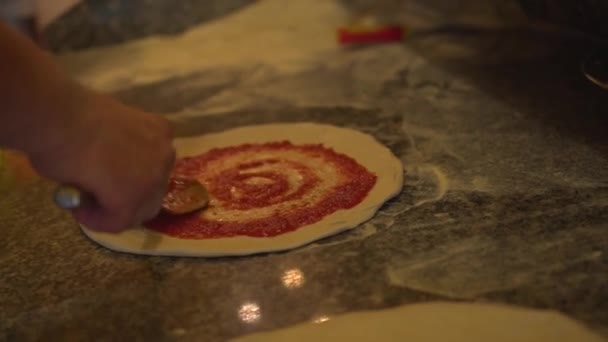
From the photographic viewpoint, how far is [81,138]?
542mm

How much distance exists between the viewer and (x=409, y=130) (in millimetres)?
1021

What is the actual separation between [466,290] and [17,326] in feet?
1.48

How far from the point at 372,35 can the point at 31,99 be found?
1.10 m

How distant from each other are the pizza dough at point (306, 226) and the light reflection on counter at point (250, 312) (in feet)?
0.29

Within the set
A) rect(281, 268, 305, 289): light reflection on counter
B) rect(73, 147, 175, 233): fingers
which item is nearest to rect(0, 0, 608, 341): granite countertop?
rect(281, 268, 305, 289): light reflection on counter

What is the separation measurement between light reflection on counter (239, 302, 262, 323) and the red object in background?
1.00 metres

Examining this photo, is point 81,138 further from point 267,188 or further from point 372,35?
point 372,35

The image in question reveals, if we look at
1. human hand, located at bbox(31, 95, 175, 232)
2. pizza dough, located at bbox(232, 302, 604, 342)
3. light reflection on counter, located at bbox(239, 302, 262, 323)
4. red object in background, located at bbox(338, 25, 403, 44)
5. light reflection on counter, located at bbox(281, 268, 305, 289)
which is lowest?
light reflection on counter, located at bbox(239, 302, 262, 323)

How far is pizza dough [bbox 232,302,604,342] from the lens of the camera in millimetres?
566

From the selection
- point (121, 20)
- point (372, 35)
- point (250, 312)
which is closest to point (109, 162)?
point (250, 312)

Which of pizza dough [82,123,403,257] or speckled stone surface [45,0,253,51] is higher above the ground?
speckled stone surface [45,0,253,51]

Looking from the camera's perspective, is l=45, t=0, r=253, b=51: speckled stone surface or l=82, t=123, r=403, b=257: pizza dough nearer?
l=82, t=123, r=403, b=257: pizza dough

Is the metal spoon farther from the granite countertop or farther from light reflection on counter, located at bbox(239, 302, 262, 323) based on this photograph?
light reflection on counter, located at bbox(239, 302, 262, 323)

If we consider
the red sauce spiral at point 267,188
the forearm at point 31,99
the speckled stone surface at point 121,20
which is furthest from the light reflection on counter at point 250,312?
the speckled stone surface at point 121,20
